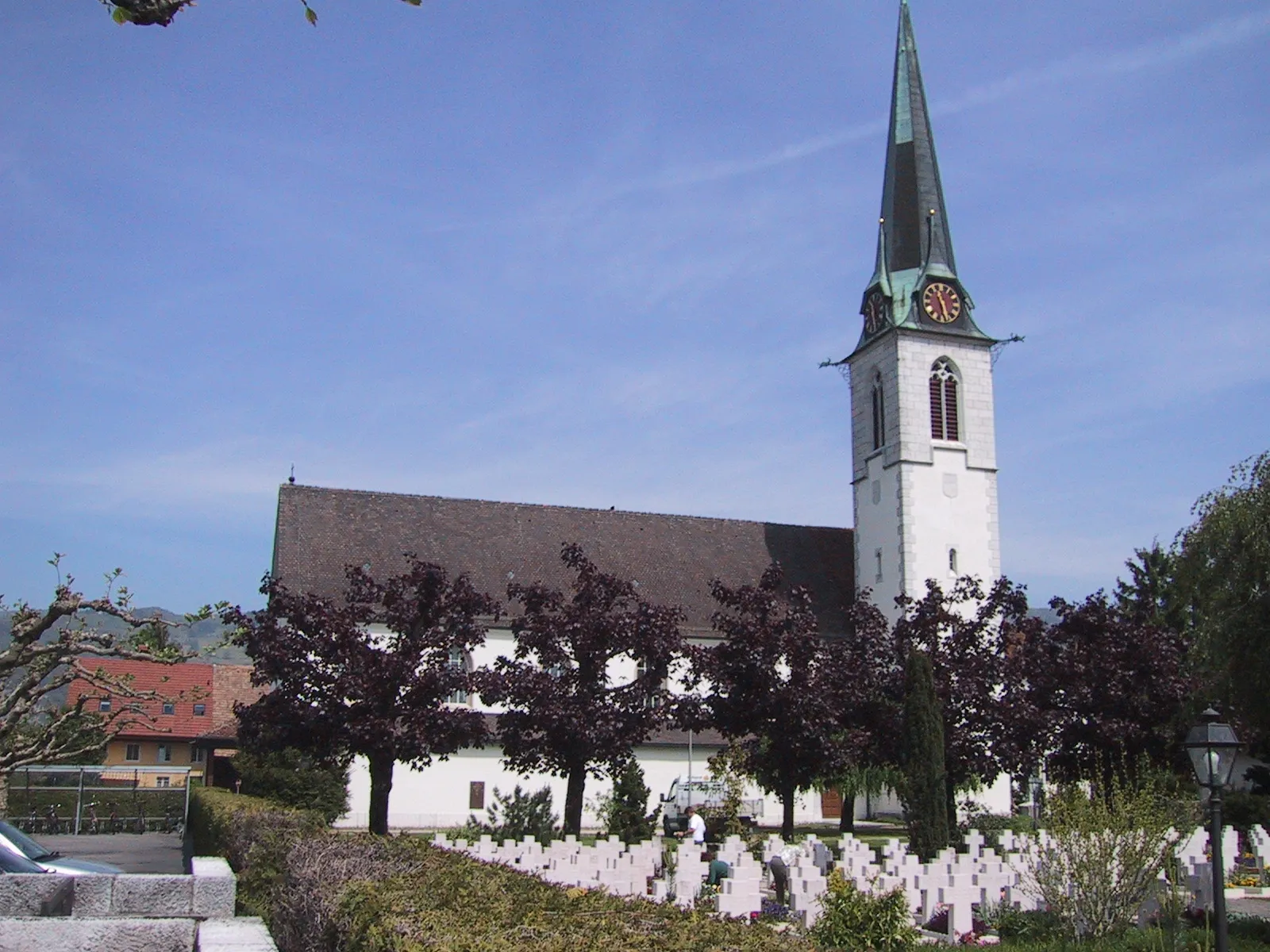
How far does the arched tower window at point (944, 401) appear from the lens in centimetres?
4384

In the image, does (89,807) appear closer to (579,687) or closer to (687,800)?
(687,800)

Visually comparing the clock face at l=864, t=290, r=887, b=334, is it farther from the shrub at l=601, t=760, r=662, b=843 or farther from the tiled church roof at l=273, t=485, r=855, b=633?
the shrub at l=601, t=760, r=662, b=843

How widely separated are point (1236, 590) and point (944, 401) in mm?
19142

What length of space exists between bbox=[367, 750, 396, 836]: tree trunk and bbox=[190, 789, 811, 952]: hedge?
10631 millimetres

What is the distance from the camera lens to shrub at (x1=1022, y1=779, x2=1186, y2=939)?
14.4 m

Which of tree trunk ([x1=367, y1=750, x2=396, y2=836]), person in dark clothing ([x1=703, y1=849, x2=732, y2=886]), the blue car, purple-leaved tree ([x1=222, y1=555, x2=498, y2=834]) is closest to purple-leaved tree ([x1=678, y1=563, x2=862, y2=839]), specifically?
purple-leaved tree ([x1=222, y1=555, x2=498, y2=834])

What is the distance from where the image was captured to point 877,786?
1484 inches

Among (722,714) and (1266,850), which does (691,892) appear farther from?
(1266,850)

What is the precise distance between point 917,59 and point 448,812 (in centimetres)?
3286

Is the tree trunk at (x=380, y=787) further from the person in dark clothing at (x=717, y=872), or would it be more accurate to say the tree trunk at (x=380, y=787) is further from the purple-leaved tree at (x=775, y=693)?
the person in dark clothing at (x=717, y=872)

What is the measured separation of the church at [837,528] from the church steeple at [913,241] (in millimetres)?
61

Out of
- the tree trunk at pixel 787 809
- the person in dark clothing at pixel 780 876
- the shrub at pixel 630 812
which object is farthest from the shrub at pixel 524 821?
the person in dark clothing at pixel 780 876

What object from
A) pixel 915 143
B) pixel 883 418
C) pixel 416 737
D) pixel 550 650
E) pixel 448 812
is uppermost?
pixel 915 143

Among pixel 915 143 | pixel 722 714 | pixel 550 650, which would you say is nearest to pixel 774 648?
pixel 722 714
